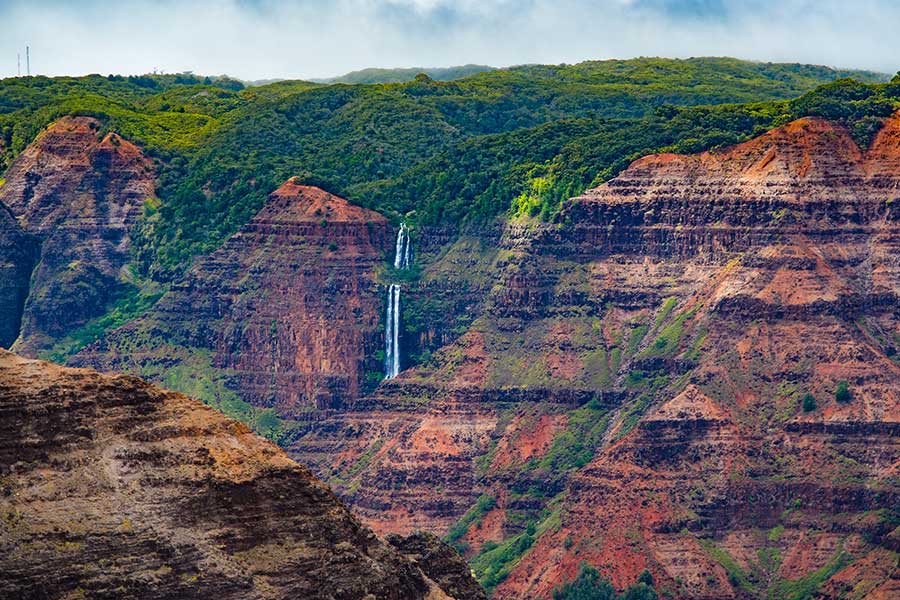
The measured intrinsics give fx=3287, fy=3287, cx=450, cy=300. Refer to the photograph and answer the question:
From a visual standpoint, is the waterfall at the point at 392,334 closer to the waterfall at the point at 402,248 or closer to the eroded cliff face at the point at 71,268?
the waterfall at the point at 402,248

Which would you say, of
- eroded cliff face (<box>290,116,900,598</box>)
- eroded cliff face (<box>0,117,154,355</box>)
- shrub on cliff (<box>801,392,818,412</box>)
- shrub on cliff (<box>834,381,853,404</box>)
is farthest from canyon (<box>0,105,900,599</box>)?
eroded cliff face (<box>0,117,154,355</box>)

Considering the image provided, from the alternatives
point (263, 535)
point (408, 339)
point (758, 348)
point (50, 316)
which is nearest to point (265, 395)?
point (408, 339)

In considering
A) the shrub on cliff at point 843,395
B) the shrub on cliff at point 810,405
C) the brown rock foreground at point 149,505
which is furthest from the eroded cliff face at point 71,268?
the brown rock foreground at point 149,505

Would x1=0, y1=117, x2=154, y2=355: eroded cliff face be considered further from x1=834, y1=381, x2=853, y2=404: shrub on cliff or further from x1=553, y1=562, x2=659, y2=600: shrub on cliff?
x1=834, y1=381, x2=853, y2=404: shrub on cliff

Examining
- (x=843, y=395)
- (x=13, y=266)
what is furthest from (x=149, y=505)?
(x=13, y=266)

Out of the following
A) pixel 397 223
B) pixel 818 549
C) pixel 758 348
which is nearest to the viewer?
pixel 818 549

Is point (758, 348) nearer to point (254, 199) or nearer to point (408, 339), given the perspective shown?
point (408, 339)
